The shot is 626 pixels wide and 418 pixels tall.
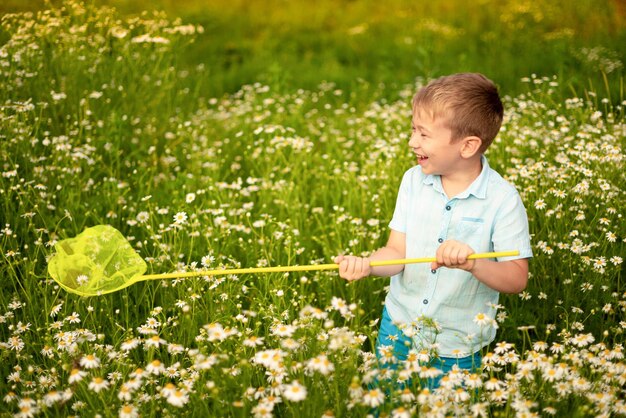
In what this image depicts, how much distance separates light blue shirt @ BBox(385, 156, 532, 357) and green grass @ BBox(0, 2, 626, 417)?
0.19 meters

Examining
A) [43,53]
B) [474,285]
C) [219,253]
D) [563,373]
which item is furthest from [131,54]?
[563,373]

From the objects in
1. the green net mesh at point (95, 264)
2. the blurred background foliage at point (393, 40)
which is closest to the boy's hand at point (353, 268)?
the green net mesh at point (95, 264)

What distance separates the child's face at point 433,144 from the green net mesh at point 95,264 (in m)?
1.32

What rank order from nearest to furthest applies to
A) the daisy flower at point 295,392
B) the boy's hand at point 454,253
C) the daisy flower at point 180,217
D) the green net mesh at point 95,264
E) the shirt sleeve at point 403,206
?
the daisy flower at point 295,392 < the boy's hand at point 454,253 < the shirt sleeve at point 403,206 < the green net mesh at point 95,264 < the daisy flower at point 180,217

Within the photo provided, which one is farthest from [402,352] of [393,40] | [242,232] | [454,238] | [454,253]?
[393,40]

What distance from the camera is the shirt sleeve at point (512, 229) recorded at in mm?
2518

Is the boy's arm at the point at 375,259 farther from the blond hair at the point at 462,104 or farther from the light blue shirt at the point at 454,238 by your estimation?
the blond hair at the point at 462,104

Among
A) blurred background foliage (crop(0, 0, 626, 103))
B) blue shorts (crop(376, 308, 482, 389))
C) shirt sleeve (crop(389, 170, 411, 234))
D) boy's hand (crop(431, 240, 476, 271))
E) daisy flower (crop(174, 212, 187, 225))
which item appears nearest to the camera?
boy's hand (crop(431, 240, 476, 271))

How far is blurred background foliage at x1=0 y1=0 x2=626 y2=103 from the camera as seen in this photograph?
682 centimetres

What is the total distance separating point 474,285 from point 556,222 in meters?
1.05

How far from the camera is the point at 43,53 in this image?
4.72m

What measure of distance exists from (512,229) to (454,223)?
8.6 inches

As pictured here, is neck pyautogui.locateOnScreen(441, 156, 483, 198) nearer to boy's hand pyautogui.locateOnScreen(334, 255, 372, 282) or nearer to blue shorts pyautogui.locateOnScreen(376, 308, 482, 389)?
boy's hand pyautogui.locateOnScreen(334, 255, 372, 282)

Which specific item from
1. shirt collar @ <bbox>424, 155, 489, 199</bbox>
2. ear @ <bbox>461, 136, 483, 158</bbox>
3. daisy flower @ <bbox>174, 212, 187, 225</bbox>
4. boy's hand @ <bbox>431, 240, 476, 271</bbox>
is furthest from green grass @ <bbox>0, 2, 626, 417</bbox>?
ear @ <bbox>461, 136, 483, 158</bbox>
